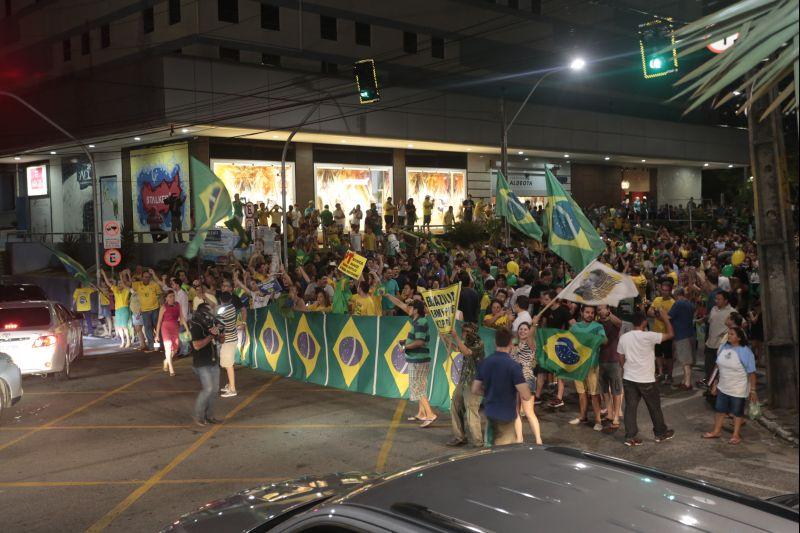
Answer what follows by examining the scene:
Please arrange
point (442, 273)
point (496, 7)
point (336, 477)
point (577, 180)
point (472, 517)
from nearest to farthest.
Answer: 1. point (472, 517)
2. point (336, 477)
3. point (442, 273)
4. point (496, 7)
5. point (577, 180)

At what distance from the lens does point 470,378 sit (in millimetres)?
9617

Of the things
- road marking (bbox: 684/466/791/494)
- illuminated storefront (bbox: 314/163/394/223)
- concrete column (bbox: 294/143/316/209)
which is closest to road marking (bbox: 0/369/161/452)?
road marking (bbox: 684/466/791/494)

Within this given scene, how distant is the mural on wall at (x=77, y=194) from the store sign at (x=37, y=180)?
2222 millimetres

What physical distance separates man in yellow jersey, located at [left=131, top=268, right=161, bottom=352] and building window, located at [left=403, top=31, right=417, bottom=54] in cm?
2471

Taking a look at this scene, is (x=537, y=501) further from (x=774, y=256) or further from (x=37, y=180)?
(x=37, y=180)

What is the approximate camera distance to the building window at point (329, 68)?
37.1m

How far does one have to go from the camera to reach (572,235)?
1158 cm

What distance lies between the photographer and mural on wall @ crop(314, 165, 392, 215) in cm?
3969

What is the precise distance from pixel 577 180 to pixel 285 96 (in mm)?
26510

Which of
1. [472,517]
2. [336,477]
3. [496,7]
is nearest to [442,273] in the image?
[336,477]

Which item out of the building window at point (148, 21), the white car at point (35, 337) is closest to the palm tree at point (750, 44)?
the white car at point (35, 337)

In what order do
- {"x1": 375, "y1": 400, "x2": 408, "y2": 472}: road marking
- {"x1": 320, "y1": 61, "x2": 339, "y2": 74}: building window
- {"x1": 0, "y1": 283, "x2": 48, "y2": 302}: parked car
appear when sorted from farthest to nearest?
{"x1": 320, "y1": 61, "x2": 339, "y2": 74}: building window, {"x1": 0, "y1": 283, "x2": 48, "y2": 302}: parked car, {"x1": 375, "y1": 400, "x2": 408, "y2": 472}: road marking

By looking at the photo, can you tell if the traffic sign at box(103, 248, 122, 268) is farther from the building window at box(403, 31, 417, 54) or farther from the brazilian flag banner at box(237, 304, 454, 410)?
the building window at box(403, 31, 417, 54)

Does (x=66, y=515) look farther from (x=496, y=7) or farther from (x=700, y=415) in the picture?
(x=496, y=7)
